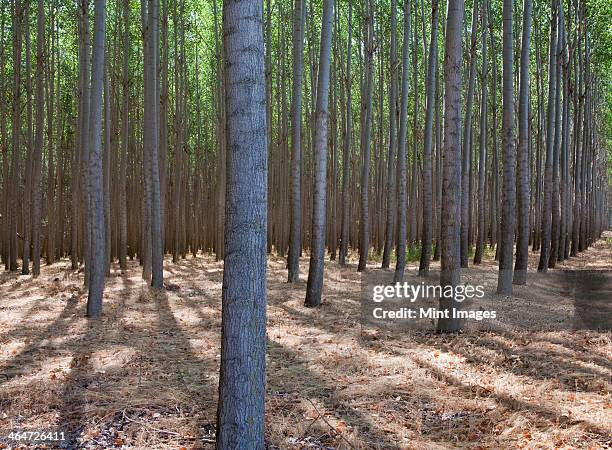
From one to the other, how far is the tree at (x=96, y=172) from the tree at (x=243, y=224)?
495 centimetres

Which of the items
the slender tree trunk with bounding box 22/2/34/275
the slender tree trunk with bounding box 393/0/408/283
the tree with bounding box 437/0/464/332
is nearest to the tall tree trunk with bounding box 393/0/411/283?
the slender tree trunk with bounding box 393/0/408/283

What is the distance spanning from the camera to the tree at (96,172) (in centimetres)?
777

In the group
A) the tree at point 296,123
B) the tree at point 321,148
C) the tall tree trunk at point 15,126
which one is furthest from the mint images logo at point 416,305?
the tall tree trunk at point 15,126

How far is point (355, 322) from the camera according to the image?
778 cm

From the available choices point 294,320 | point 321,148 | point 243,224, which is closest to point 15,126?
point 321,148

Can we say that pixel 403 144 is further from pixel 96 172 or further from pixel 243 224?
pixel 243 224

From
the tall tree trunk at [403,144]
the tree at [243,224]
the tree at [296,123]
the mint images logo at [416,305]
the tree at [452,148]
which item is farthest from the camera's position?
the tall tree trunk at [403,144]

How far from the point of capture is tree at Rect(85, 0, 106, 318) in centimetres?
777

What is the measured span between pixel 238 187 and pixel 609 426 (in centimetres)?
281

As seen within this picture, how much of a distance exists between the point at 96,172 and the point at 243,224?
5.35 m

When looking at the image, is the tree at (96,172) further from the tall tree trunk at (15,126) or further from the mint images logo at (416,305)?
the tall tree trunk at (15,126)

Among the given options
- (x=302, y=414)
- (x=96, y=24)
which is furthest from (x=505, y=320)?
(x=96, y=24)

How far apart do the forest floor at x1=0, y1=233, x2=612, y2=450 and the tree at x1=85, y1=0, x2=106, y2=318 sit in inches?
16.0

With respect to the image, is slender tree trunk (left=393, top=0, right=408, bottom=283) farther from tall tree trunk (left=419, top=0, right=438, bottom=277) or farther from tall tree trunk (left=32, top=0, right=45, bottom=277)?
tall tree trunk (left=32, top=0, right=45, bottom=277)
